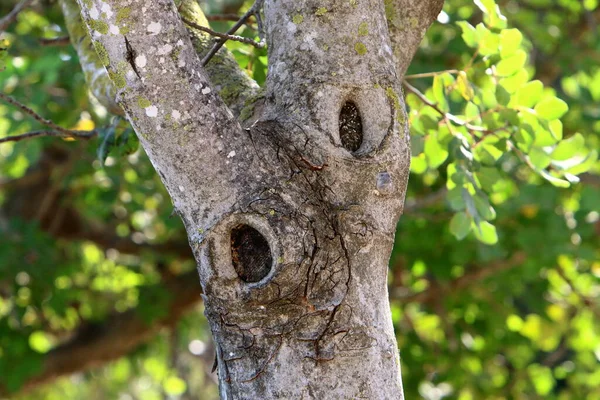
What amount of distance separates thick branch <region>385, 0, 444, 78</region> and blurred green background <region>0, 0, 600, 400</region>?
1.06 meters

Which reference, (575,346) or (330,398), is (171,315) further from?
(330,398)

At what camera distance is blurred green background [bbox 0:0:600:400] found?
3.57 metres

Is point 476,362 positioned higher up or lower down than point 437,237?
lower down

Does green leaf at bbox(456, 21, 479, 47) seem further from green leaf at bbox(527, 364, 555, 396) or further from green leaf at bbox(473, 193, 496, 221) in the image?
green leaf at bbox(527, 364, 555, 396)

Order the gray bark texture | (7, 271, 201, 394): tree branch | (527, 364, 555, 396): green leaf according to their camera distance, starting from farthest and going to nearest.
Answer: (7, 271, 201, 394): tree branch < (527, 364, 555, 396): green leaf < the gray bark texture

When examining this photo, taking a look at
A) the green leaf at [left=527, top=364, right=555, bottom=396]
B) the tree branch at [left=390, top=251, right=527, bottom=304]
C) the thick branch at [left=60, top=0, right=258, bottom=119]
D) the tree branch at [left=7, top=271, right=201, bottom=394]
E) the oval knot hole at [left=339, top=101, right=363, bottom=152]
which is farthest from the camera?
the tree branch at [left=7, top=271, right=201, bottom=394]

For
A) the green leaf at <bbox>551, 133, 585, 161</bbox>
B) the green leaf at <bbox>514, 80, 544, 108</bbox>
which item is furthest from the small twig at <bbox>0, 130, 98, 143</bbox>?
the green leaf at <bbox>551, 133, 585, 161</bbox>

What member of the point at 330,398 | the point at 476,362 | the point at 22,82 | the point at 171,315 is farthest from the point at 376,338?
the point at 171,315

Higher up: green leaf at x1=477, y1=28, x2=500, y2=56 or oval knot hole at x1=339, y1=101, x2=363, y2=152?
green leaf at x1=477, y1=28, x2=500, y2=56

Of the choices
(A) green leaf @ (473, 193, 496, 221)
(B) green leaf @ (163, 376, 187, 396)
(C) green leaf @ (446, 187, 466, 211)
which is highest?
(C) green leaf @ (446, 187, 466, 211)

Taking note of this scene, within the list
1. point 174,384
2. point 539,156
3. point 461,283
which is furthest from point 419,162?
point 174,384

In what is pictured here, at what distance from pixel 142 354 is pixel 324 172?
508cm

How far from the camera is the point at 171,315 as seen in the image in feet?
17.0

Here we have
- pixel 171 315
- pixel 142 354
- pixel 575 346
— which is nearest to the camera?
pixel 575 346
